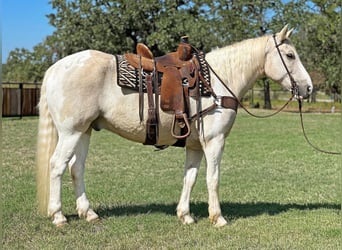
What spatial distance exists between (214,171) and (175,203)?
4.10ft

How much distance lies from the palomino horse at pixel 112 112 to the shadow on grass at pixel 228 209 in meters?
0.44

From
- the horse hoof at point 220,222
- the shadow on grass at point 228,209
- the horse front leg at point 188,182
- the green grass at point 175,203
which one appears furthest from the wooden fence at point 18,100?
the horse hoof at point 220,222

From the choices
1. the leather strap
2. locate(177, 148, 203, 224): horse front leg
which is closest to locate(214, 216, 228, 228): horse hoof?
locate(177, 148, 203, 224): horse front leg

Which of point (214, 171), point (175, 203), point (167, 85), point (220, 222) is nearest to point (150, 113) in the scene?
point (167, 85)

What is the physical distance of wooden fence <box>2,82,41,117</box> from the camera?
74.0 ft

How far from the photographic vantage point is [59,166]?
4.73 m

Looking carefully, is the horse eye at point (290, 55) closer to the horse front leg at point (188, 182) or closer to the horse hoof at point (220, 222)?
the horse front leg at point (188, 182)

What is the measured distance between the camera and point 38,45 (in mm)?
39469

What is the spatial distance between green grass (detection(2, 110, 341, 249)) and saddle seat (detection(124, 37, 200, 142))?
3.66 feet

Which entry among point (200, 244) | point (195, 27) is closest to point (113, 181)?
point (200, 244)

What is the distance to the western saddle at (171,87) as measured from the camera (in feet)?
15.5

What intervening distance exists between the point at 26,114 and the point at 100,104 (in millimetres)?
20299

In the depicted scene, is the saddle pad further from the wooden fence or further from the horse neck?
the wooden fence

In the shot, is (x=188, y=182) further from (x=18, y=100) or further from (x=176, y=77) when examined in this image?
(x=18, y=100)
